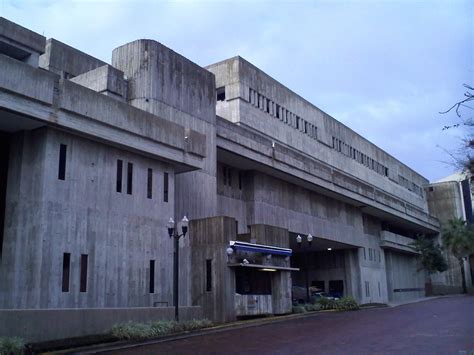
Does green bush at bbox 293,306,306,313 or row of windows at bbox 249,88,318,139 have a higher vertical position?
row of windows at bbox 249,88,318,139

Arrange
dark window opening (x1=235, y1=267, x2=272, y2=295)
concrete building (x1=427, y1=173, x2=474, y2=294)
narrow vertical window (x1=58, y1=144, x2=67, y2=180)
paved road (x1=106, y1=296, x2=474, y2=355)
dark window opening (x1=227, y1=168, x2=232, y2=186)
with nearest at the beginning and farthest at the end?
paved road (x1=106, y1=296, x2=474, y2=355) → narrow vertical window (x1=58, y1=144, x2=67, y2=180) → dark window opening (x1=235, y1=267, x2=272, y2=295) → dark window opening (x1=227, y1=168, x2=232, y2=186) → concrete building (x1=427, y1=173, x2=474, y2=294)

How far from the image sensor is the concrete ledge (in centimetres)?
1652

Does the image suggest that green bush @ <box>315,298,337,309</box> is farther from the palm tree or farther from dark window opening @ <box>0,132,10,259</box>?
the palm tree

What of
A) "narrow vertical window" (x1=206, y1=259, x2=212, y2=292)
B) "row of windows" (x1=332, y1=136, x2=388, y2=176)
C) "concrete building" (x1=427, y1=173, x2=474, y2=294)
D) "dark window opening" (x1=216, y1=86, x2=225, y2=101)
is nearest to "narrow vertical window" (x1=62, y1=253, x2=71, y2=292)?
"narrow vertical window" (x1=206, y1=259, x2=212, y2=292)

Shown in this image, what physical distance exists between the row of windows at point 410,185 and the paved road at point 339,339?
4927cm

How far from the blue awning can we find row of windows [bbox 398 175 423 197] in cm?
4406

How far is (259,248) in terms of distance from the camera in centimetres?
2844

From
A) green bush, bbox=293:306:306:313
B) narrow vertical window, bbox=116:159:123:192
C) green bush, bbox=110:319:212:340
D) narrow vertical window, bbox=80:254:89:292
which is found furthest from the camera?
green bush, bbox=293:306:306:313

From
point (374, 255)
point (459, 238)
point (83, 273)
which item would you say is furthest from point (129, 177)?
point (459, 238)

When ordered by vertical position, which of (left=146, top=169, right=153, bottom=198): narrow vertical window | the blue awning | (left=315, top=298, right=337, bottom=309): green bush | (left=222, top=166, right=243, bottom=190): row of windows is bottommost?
(left=315, top=298, right=337, bottom=309): green bush

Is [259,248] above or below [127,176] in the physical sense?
below

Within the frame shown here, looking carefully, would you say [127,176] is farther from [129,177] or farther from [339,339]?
[339,339]

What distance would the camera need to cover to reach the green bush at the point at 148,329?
19.5 m

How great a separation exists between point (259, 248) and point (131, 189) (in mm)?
7379
